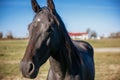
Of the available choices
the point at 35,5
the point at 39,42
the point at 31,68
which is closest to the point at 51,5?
the point at 35,5

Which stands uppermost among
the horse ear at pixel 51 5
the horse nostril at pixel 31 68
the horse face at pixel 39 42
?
the horse ear at pixel 51 5

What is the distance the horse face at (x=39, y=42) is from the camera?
2180 mm

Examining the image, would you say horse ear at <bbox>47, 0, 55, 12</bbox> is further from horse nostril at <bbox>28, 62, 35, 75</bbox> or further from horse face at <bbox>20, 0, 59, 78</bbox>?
horse nostril at <bbox>28, 62, 35, 75</bbox>

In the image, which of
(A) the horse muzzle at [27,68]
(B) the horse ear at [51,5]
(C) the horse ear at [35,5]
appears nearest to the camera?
(A) the horse muzzle at [27,68]

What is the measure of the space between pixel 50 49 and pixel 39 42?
25 centimetres

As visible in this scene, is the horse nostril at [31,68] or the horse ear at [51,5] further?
the horse ear at [51,5]

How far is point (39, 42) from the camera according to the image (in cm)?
230

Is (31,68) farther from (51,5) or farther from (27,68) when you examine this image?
(51,5)

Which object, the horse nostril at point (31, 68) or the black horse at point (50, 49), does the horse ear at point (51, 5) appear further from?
the horse nostril at point (31, 68)

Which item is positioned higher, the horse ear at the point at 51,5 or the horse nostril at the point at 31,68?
the horse ear at the point at 51,5

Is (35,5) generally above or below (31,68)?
above

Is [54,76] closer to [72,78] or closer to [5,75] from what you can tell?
[72,78]

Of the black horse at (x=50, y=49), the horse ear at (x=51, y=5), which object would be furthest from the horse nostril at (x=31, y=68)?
the horse ear at (x=51, y=5)

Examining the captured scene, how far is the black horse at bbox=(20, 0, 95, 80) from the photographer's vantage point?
2.23 metres
